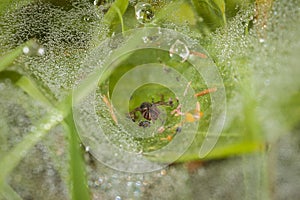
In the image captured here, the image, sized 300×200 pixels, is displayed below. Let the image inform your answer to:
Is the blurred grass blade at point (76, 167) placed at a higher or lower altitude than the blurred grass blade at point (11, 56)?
lower

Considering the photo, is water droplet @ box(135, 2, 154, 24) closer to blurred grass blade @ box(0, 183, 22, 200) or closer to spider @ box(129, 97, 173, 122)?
spider @ box(129, 97, 173, 122)

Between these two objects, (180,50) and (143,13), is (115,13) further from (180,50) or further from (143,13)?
(180,50)

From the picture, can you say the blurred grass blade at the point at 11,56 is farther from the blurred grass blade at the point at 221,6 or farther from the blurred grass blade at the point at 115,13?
the blurred grass blade at the point at 221,6

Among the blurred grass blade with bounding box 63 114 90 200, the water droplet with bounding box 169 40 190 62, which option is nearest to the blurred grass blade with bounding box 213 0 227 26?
the water droplet with bounding box 169 40 190 62

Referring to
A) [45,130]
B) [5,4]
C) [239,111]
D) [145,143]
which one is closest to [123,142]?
[145,143]

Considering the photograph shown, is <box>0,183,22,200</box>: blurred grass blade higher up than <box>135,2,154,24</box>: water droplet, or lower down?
lower down

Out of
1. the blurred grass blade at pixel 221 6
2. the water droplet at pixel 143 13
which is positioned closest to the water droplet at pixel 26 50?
the water droplet at pixel 143 13
